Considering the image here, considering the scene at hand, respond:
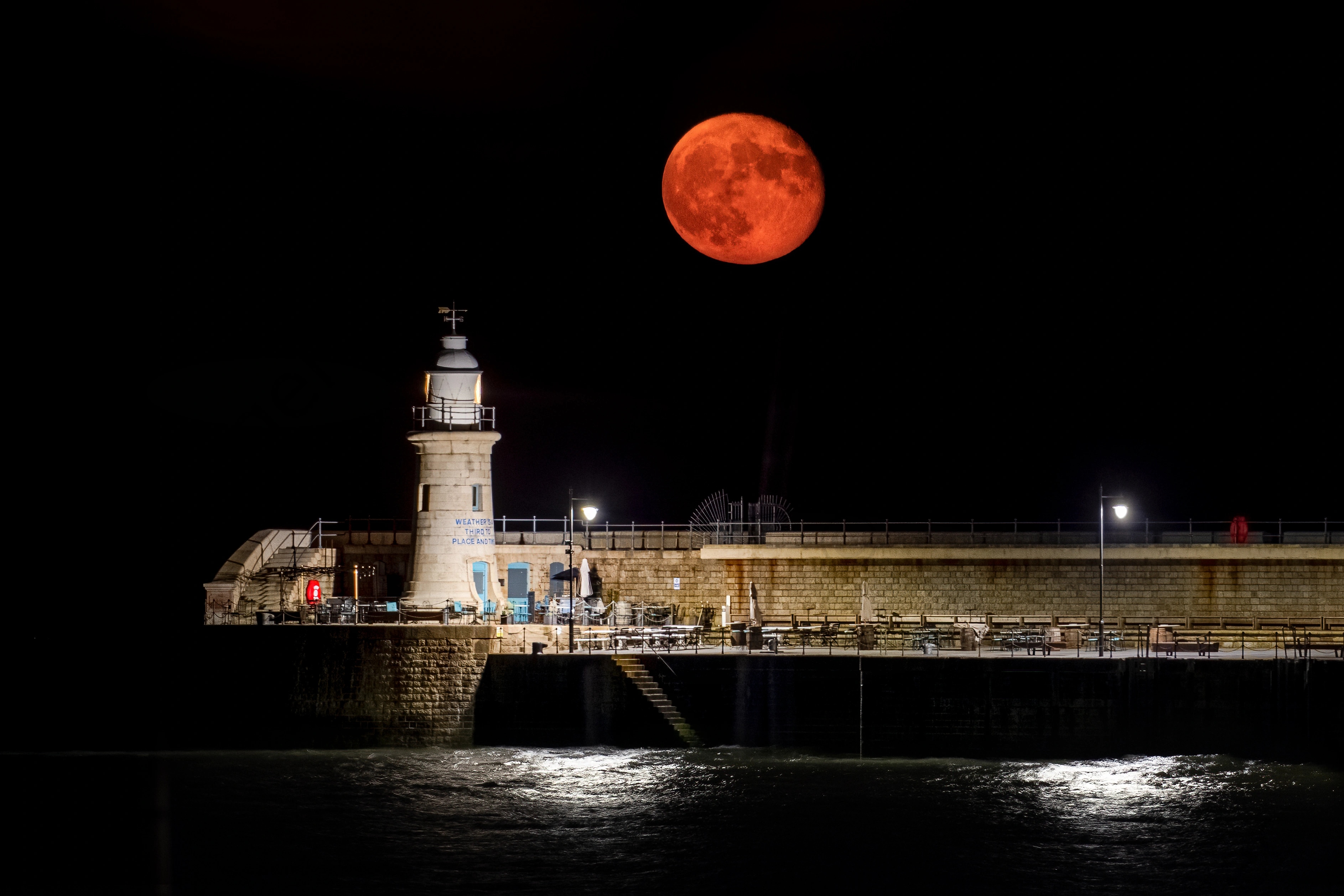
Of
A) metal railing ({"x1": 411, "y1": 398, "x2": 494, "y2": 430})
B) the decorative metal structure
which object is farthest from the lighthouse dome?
the decorative metal structure

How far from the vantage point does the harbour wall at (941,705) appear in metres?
37.0

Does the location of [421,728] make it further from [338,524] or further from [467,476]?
[338,524]

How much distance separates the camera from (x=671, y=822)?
32.7 meters

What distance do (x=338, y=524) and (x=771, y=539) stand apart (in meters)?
12.8

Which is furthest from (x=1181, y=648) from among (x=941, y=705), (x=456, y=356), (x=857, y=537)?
(x=456, y=356)

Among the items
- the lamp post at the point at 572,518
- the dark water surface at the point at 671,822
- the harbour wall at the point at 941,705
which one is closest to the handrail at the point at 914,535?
the lamp post at the point at 572,518

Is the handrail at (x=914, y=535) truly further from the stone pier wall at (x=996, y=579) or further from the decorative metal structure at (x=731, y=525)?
the stone pier wall at (x=996, y=579)

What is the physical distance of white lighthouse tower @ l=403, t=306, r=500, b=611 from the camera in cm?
4350

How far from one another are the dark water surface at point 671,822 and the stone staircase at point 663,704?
1.33 feet

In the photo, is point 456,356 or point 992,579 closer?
point 456,356

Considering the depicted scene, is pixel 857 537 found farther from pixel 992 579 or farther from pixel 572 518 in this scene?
pixel 572 518

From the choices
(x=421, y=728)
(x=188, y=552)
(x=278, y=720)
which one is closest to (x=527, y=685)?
(x=421, y=728)

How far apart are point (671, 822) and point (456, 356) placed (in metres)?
16.6

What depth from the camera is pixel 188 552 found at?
291 feet
